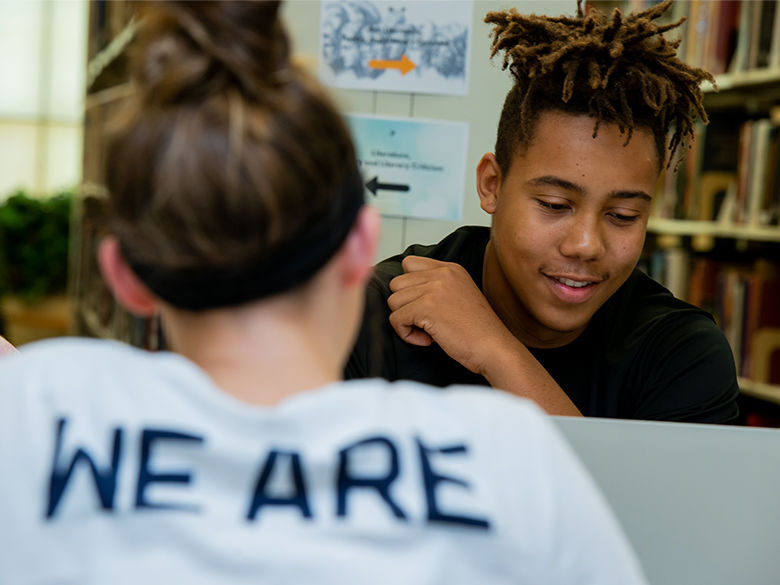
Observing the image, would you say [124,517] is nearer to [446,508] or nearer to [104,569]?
[104,569]

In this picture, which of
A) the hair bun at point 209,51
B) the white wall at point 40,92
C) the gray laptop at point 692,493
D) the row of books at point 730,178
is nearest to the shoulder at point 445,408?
the hair bun at point 209,51

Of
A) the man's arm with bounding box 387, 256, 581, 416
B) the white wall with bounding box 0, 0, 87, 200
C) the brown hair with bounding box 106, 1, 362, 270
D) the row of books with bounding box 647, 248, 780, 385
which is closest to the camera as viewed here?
the brown hair with bounding box 106, 1, 362, 270

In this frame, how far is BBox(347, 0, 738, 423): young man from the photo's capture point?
114cm

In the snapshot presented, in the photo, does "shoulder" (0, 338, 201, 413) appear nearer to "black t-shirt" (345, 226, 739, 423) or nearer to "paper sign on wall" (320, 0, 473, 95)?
"black t-shirt" (345, 226, 739, 423)

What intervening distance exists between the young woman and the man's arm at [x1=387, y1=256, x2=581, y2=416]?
19.1 inches

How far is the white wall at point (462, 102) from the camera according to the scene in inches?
46.5

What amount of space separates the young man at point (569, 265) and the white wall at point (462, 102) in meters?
0.02

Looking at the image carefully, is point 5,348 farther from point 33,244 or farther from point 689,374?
point 33,244

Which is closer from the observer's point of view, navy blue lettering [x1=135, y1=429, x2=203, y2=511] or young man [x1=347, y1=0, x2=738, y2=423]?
navy blue lettering [x1=135, y1=429, x2=203, y2=511]

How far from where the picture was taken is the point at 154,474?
628 millimetres

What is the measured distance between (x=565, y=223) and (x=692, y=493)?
0.36 metres

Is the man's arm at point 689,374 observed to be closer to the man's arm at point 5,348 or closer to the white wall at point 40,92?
the man's arm at point 5,348

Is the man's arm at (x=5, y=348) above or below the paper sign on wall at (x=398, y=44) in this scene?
below

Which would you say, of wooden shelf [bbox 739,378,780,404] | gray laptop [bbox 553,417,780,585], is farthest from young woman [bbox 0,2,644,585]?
wooden shelf [bbox 739,378,780,404]
